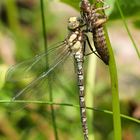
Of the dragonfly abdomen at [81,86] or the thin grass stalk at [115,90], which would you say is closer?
the thin grass stalk at [115,90]

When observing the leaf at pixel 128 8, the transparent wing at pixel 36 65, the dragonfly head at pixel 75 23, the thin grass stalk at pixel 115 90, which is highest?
the leaf at pixel 128 8

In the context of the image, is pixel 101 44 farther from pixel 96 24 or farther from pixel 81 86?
pixel 81 86

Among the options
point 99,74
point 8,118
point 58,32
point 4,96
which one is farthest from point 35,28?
point 4,96

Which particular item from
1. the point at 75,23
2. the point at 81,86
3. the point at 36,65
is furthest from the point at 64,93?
the point at 75,23

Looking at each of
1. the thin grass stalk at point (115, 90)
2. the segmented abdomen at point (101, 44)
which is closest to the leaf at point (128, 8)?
the segmented abdomen at point (101, 44)

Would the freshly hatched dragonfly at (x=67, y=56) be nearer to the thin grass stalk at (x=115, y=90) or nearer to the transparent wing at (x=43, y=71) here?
the transparent wing at (x=43, y=71)

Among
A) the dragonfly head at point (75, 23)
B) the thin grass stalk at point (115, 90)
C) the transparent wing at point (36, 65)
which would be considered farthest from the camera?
the transparent wing at point (36, 65)

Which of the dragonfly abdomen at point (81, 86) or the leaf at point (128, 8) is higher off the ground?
the leaf at point (128, 8)

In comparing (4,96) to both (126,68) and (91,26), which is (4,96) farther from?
(126,68)
